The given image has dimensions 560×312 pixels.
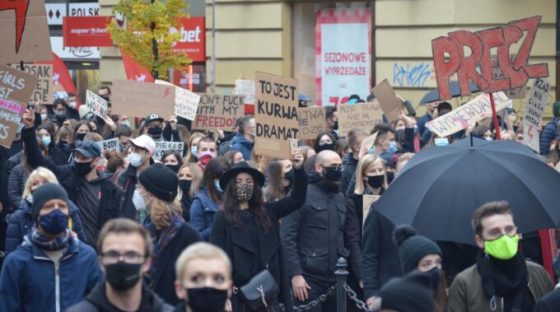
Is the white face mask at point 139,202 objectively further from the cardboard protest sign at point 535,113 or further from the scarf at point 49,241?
the cardboard protest sign at point 535,113

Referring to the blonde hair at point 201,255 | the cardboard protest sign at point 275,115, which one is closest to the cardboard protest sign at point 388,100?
the cardboard protest sign at point 275,115

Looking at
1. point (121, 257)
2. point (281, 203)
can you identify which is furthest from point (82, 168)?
point (121, 257)

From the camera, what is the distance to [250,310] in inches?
323

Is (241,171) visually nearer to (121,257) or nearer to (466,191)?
(466,191)

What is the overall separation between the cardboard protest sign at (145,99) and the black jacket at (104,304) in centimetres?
1074

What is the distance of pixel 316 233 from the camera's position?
386 inches

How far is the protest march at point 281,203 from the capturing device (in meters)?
6.53

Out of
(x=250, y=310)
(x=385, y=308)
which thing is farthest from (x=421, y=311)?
(x=250, y=310)

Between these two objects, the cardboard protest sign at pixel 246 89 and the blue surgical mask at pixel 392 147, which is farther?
the cardboard protest sign at pixel 246 89

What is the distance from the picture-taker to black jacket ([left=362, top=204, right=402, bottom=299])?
27.8ft

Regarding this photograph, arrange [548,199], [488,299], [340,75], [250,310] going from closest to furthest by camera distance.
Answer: [488,299], [548,199], [250,310], [340,75]

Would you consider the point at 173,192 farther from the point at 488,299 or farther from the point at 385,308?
the point at 385,308

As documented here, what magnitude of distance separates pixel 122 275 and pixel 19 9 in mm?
7508

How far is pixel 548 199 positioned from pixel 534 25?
394cm
